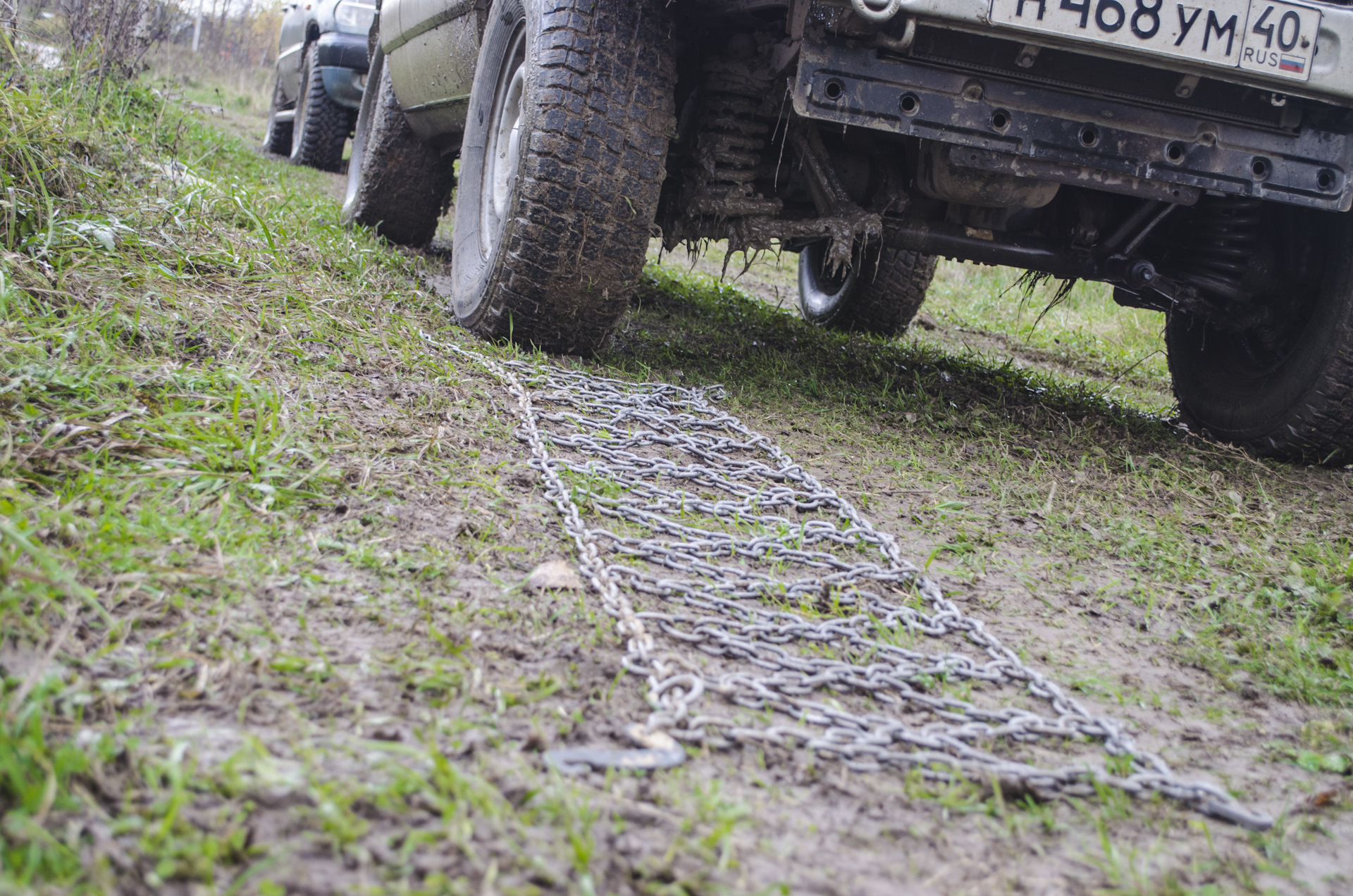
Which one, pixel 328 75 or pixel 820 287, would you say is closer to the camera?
pixel 820 287

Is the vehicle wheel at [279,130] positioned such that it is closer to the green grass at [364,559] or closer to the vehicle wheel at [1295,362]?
the green grass at [364,559]

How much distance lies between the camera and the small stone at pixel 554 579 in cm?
155

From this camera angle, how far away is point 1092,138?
2.46 m

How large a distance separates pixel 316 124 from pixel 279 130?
1751 mm

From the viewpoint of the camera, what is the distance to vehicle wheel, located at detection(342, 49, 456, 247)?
14.8ft

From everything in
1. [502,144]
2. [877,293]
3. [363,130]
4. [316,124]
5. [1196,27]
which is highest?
[316,124]

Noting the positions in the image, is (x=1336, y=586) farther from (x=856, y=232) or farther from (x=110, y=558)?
(x=110, y=558)

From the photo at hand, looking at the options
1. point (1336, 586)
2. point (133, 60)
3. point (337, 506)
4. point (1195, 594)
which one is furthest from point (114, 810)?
point (133, 60)

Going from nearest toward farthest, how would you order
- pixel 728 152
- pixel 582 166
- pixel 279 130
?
pixel 582 166 < pixel 728 152 < pixel 279 130

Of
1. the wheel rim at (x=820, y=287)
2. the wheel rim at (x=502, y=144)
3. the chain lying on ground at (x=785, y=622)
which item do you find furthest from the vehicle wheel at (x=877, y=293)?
the chain lying on ground at (x=785, y=622)

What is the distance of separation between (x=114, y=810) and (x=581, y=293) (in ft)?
6.76

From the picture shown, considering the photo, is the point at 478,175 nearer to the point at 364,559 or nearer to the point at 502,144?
the point at 502,144

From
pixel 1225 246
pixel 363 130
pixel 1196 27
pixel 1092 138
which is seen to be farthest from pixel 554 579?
pixel 363 130

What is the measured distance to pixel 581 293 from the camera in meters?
2.80
